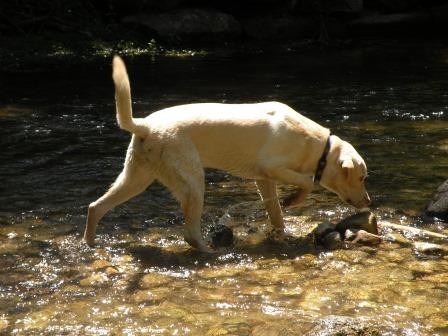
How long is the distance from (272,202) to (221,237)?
1.90 ft

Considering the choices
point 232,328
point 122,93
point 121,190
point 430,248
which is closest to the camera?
point 232,328

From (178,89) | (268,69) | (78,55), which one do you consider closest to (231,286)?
(178,89)

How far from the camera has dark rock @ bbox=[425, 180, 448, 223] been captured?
6.59 metres

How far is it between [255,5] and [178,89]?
30.6 feet

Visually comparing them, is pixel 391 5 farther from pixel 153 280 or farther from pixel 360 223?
pixel 153 280

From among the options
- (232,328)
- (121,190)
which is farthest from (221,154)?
(232,328)

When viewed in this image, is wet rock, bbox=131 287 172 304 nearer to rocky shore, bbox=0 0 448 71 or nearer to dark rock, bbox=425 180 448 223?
dark rock, bbox=425 180 448 223

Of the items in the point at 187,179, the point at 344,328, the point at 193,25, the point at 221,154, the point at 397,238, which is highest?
the point at 193,25

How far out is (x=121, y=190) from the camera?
233 inches

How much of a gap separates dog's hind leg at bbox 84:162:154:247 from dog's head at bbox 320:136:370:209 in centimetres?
149

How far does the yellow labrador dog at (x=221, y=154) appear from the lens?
565cm

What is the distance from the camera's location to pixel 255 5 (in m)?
21.8

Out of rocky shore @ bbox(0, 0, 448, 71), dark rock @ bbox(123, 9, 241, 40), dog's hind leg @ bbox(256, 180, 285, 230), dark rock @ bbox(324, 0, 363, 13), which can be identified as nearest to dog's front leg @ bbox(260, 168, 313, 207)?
dog's hind leg @ bbox(256, 180, 285, 230)

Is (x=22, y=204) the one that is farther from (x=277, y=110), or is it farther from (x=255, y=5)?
(x=255, y=5)
